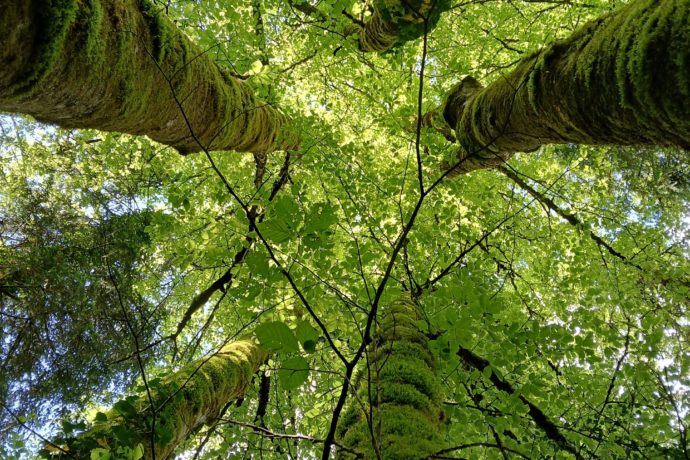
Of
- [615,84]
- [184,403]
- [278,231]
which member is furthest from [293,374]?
[184,403]

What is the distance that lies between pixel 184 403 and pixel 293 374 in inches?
A: 111

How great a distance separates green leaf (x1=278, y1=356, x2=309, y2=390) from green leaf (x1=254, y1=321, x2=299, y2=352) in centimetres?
10

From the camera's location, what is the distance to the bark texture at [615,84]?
1268mm

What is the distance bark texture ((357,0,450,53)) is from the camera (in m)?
4.09

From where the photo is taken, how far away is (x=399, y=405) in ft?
6.56

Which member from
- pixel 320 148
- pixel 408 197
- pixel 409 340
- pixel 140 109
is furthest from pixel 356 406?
pixel 408 197

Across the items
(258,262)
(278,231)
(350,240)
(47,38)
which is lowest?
(258,262)

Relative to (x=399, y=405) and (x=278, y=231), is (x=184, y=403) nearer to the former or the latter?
(x=399, y=405)

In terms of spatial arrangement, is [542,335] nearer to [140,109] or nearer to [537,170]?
[140,109]

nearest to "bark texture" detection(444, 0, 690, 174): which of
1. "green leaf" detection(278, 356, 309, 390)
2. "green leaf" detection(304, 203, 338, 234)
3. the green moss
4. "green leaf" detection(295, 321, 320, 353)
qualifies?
"green leaf" detection(304, 203, 338, 234)

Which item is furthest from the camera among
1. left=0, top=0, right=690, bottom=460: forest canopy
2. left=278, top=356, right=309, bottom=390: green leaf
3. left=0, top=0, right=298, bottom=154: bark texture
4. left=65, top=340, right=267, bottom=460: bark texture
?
left=65, top=340, right=267, bottom=460: bark texture

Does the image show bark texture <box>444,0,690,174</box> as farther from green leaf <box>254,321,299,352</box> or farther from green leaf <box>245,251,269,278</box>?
Answer: green leaf <box>245,251,269,278</box>

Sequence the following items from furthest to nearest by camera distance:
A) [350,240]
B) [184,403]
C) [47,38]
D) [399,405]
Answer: [350,240] → [184,403] → [399,405] → [47,38]

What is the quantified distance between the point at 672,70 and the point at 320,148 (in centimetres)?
295
